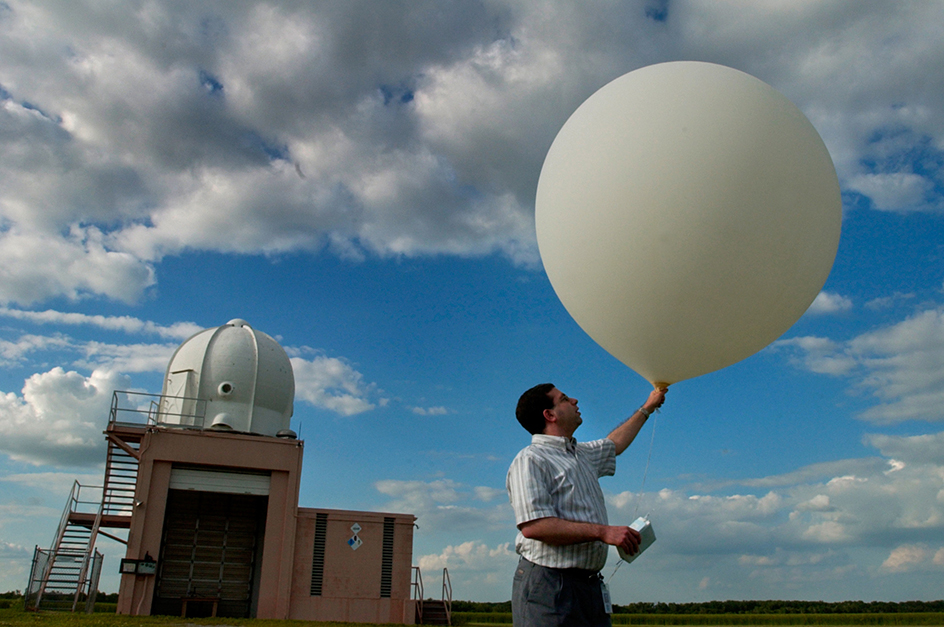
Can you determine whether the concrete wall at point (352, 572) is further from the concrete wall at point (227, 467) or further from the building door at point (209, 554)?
the building door at point (209, 554)

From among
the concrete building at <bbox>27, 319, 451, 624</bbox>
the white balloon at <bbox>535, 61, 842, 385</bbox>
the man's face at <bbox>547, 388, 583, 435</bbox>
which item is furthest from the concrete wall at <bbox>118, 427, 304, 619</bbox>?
the man's face at <bbox>547, 388, 583, 435</bbox>

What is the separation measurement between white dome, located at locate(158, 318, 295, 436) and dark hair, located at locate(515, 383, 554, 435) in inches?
797

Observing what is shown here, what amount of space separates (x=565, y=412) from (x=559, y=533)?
0.74 m

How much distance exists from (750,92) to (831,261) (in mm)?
1346

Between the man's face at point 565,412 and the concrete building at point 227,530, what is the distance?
1908 centimetres

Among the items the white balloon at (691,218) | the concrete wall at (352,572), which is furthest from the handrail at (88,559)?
the white balloon at (691,218)

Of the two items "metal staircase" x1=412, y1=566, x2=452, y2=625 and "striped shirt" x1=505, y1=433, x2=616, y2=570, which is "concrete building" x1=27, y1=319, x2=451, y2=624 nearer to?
"metal staircase" x1=412, y1=566, x2=452, y2=625

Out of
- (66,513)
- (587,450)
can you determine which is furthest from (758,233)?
(66,513)

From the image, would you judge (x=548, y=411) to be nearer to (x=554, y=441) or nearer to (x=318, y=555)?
(x=554, y=441)

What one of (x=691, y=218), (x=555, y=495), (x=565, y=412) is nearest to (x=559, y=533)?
(x=555, y=495)

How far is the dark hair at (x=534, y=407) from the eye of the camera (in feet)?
12.1

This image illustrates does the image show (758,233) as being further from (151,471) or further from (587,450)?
(151,471)

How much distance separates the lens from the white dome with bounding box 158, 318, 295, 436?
74.1 feet

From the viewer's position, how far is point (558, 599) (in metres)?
3.13
